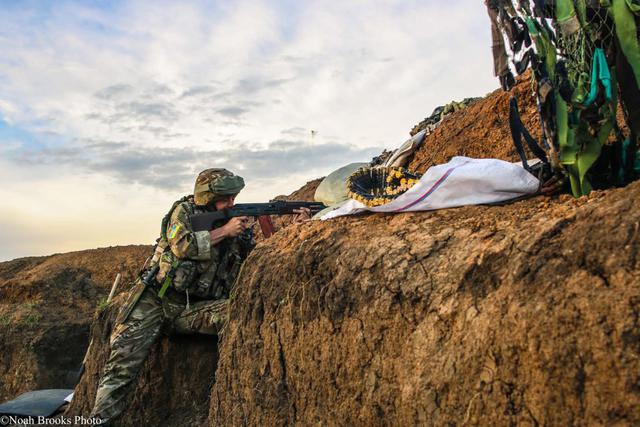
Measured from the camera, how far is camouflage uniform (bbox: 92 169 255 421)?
19.0 feet

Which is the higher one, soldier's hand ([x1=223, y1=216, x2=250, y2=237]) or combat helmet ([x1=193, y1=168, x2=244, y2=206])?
combat helmet ([x1=193, y1=168, x2=244, y2=206])

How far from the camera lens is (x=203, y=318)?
229 inches

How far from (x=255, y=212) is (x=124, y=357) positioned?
1.79 meters

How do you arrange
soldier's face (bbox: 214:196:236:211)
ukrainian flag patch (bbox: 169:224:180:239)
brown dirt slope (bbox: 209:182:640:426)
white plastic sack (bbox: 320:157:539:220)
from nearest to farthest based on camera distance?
brown dirt slope (bbox: 209:182:640:426) → white plastic sack (bbox: 320:157:539:220) → ukrainian flag patch (bbox: 169:224:180:239) → soldier's face (bbox: 214:196:236:211)

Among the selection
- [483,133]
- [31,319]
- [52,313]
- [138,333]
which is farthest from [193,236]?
[52,313]

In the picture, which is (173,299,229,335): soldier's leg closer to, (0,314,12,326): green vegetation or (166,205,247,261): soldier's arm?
(166,205,247,261): soldier's arm

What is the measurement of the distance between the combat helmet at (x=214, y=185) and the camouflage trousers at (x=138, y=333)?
974 mm

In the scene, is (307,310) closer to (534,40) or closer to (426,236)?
(426,236)

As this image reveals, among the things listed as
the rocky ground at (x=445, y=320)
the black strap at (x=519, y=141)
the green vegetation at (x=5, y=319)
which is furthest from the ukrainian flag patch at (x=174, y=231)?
the green vegetation at (x=5, y=319)

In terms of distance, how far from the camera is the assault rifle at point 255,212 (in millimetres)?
5945

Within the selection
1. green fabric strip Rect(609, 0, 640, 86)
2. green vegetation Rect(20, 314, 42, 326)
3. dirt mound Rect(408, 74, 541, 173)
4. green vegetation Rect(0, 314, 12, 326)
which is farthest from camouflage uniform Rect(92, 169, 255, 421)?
green vegetation Rect(0, 314, 12, 326)

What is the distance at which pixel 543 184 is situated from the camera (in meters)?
3.59

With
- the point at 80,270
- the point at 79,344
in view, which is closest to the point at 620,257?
the point at 79,344

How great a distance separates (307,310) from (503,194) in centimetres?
135
